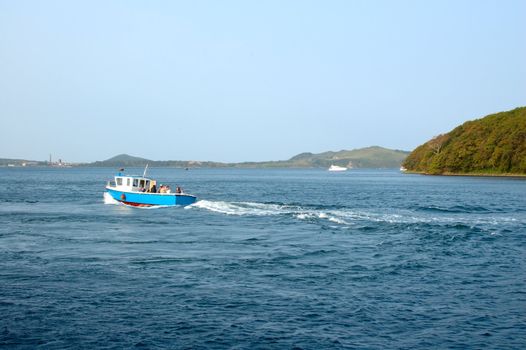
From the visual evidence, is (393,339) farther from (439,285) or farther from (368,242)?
(368,242)

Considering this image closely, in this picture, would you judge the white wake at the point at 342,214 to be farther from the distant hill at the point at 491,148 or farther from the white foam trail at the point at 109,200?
the distant hill at the point at 491,148

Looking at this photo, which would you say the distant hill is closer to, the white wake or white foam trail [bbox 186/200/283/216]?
the white wake

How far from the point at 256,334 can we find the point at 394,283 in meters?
9.98

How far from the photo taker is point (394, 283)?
2605cm

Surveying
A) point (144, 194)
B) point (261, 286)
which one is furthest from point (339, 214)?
point (261, 286)

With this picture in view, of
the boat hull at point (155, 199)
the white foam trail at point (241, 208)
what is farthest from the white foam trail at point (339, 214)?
the boat hull at point (155, 199)

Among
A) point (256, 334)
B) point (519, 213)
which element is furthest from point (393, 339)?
point (519, 213)

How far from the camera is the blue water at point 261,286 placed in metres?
18.3

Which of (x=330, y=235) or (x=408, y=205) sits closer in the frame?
(x=330, y=235)

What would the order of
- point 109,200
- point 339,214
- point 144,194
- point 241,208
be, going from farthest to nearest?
point 109,200
point 144,194
point 241,208
point 339,214

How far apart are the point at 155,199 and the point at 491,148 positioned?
140820 millimetres

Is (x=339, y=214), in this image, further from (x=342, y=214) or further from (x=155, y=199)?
(x=155, y=199)

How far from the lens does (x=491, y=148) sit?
579 ft

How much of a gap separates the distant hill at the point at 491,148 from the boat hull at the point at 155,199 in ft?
433
